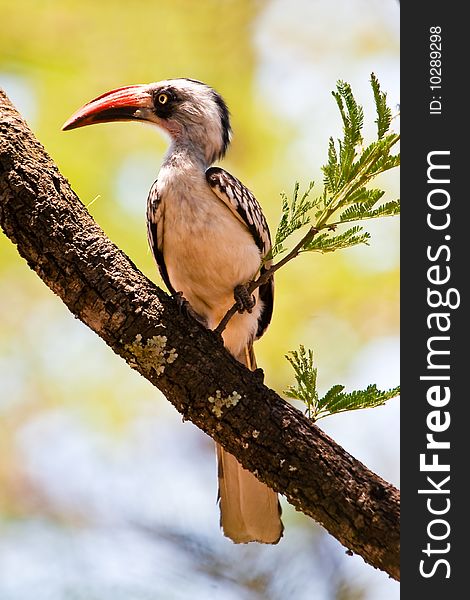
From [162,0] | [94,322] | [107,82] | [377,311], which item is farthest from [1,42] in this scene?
[94,322]

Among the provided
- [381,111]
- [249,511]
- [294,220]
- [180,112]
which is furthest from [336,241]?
[180,112]

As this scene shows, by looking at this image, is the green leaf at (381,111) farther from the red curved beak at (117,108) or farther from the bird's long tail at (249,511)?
the red curved beak at (117,108)

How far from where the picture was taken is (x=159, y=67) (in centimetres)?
541

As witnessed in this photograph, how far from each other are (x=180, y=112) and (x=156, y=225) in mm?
712

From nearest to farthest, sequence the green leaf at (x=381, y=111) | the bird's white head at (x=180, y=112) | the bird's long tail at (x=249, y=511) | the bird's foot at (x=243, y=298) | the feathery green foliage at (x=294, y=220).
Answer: the green leaf at (x=381, y=111)
the feathery green foliage at (x=294, y=220)
the bird's long tail at (x=249, y=511)
the bird's foot at (x=243, y=298)
the bird's white head at (x=180, y=112)

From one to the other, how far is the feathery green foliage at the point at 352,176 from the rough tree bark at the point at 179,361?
497 millimetres

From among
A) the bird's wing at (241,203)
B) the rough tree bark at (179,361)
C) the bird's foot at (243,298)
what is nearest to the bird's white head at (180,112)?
the bird's wing at (241,203)

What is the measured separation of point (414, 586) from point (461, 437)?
1.49 feet

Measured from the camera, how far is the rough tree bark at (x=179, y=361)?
2559 millimetres

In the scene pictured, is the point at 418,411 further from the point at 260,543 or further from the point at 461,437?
the point at 260,543

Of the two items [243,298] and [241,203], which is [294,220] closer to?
[243,298]

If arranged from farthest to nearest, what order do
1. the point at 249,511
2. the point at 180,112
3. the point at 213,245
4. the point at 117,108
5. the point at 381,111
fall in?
1. the point at 180,112
2. the point at 117,108
3. the point at 213,245
4. the point at 249,511
5. the point at 381,111

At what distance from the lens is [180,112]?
160 inches

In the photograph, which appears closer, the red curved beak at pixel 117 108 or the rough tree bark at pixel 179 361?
the rough tree bark at pixel 179 361
